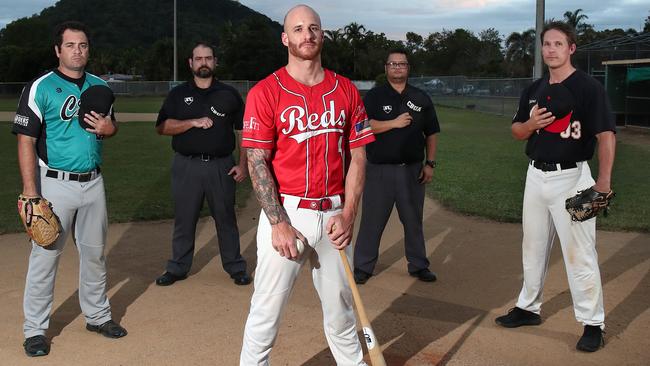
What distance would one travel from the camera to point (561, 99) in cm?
477

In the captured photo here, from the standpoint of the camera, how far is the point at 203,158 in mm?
6516

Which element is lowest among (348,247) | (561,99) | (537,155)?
(348,247)

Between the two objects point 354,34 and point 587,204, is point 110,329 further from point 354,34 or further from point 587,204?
point 354,34

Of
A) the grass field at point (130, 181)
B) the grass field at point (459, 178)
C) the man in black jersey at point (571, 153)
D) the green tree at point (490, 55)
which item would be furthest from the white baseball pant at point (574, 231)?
the green tree at point (490, 55)

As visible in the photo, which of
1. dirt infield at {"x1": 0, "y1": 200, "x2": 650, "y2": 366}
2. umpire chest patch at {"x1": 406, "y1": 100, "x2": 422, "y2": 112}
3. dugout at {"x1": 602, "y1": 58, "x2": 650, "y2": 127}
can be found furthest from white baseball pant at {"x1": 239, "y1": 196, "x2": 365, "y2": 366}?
dugout at {"x1": 602, "y1": 58, "x2": 650, "y2": 127}

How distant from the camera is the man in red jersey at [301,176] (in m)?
3.57

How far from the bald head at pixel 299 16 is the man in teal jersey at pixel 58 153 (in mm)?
1862

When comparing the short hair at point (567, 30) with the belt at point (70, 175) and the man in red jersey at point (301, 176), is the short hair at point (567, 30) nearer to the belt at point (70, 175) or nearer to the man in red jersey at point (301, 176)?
the man in red jersey at point (301, 176)

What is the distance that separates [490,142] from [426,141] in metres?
14.3

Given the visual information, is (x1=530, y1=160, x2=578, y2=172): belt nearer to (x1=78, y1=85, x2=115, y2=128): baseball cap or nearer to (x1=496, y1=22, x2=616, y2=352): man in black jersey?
(x1=496, y1=22, x2=616, y2=352): man in black jersey

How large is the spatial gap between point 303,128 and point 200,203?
10.7 ft

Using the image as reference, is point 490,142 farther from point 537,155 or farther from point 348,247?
point 348,247

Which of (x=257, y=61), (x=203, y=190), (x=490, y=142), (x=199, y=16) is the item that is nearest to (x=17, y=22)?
(x=257, y=61)

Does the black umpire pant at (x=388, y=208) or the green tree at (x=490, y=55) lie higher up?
the green tree at (x=490, y=55)
